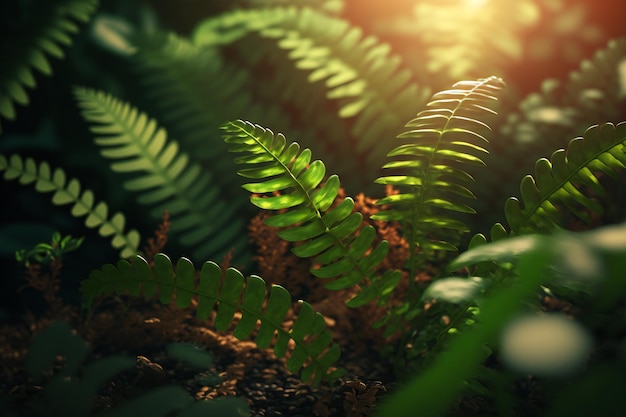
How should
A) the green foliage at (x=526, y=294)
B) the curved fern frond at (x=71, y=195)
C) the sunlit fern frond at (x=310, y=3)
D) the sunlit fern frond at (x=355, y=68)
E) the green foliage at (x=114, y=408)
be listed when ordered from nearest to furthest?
the green foliage at (x=526, y=294) < the green foliage at (x=114, y=408) < the curved fern frond at (x=71, y=195) < the sunlit fern frond at (x=355, y=68) < the sunlit fern frond at (x=310, y=3)

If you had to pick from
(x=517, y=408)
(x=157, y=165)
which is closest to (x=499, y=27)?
(x=157, y=165)

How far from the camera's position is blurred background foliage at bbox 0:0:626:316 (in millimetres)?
1650

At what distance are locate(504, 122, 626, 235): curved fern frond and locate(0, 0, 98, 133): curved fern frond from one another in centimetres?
122

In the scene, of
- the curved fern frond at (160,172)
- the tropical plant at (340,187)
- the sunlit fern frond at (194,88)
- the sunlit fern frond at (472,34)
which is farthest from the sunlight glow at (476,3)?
the curved fern frond at (160,172)

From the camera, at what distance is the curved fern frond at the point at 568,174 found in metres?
1.02

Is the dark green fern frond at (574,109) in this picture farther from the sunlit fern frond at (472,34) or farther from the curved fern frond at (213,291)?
the curved fern frond at (213,291)

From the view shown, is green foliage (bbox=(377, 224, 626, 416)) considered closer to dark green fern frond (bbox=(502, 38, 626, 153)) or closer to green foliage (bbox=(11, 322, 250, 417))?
green foliage (bbox=(11, 322, 250, 417))

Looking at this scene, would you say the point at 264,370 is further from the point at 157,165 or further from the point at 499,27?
the point at 499,27

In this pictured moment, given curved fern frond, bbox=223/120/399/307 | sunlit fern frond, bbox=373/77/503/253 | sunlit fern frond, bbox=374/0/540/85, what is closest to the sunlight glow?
sunlit fern frond, bbox=374/0/540/85

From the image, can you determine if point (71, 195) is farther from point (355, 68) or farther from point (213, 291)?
point (355, 68)

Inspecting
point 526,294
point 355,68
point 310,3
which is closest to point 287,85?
point 310,3

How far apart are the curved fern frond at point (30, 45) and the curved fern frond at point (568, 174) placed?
1.22 metres

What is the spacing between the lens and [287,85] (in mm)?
2062

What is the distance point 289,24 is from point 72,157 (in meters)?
0.81
